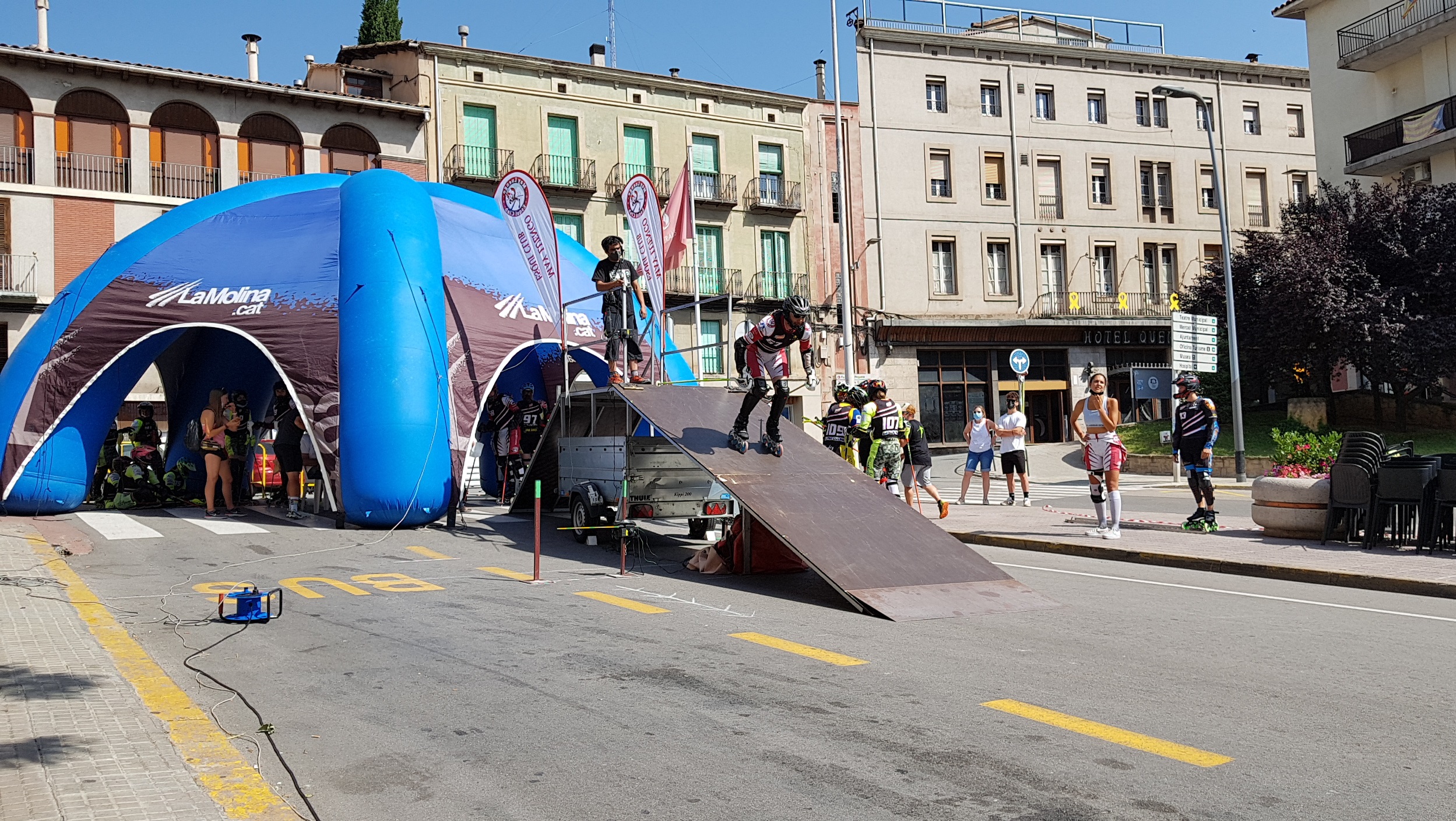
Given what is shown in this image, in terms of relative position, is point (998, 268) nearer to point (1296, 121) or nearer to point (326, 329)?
point (1296, 121)

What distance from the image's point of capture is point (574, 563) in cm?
1137

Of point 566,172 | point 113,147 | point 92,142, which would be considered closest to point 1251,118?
point 566,172

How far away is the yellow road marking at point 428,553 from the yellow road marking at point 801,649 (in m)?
5.30

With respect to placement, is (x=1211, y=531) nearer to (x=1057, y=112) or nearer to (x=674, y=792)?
(x=674, y=792)

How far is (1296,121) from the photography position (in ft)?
149

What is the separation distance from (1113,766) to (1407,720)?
5.74ft

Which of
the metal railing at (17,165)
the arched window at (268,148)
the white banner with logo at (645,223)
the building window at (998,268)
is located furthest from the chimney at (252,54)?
the building window at (998,268)

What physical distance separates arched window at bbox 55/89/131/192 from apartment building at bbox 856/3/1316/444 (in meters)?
22.9

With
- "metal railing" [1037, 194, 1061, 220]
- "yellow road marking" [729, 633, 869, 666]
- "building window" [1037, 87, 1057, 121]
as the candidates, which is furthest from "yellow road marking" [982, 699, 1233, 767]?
"building window" [1037, 87, 1057, 121]

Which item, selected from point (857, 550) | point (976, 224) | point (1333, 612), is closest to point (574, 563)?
point (857, 550)

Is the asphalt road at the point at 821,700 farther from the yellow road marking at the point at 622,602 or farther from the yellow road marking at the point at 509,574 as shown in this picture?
the yellow road marking at the point at 509,574

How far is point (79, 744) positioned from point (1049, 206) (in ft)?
135

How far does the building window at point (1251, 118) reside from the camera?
44.7 metres

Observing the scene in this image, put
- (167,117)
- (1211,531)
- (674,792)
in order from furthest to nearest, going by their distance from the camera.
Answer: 1. (167,117)
2. (1211,531)
3. (674,792)
